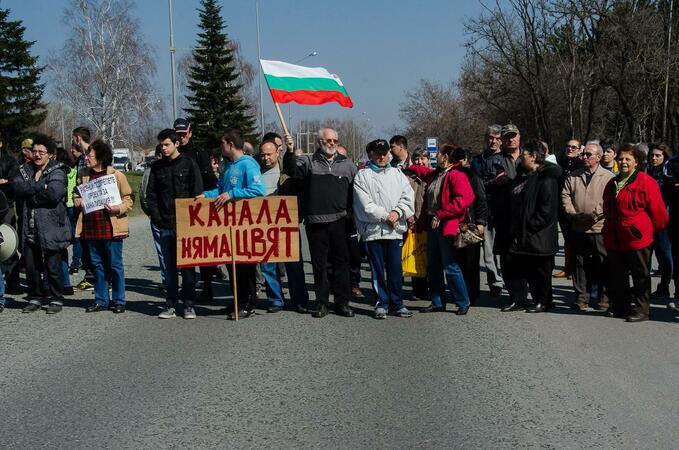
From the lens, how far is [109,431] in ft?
17.5

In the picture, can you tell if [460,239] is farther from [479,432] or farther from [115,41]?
[115,41]

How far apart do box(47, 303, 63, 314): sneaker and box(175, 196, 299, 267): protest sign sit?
1.85 metres

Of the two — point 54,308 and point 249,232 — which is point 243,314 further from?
point 54,308

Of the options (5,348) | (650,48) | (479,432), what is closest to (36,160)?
(5,348)

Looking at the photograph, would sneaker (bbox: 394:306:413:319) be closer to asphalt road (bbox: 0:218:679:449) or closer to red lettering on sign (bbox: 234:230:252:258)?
asphalt road (bbox: 0:218:679:449)

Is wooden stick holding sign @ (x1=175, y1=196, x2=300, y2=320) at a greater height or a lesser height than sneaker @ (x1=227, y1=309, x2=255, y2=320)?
greater

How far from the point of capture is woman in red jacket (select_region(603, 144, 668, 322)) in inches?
344

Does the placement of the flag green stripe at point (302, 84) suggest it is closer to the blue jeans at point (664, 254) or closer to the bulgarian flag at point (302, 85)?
the bulgarian flag at point (302, 85)

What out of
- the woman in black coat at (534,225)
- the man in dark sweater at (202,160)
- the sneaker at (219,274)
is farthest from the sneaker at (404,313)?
the sneaker at (219,274)

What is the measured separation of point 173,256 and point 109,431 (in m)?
4.15

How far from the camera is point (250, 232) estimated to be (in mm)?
9547

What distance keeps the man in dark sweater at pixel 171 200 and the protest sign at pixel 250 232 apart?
0.88 ft

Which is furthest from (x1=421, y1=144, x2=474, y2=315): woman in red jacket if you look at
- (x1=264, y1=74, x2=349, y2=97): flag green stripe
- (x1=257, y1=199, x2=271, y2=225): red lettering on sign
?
(x1=264, y1=74, x2=349, y2=97): flag green stripe

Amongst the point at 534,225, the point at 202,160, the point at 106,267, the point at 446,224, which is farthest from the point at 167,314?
the point at 534,225
